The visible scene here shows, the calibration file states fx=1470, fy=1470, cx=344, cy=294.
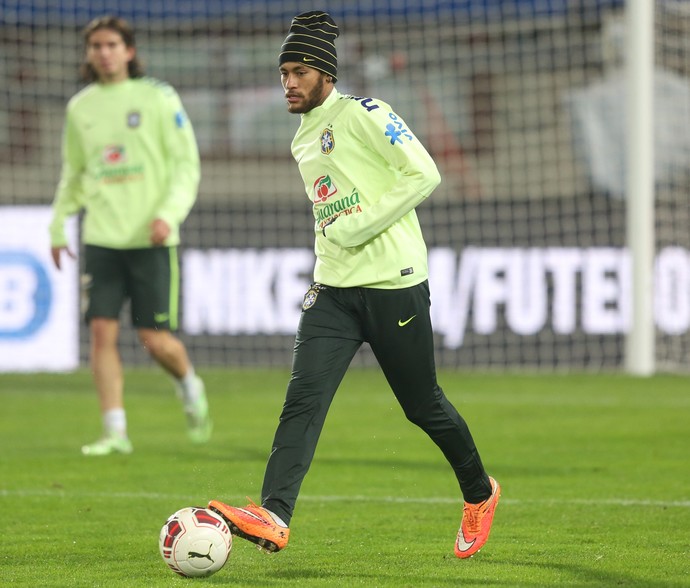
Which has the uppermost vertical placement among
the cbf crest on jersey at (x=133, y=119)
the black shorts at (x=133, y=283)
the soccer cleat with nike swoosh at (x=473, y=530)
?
A: the cbf crest on jersey at (x=133, y=119)

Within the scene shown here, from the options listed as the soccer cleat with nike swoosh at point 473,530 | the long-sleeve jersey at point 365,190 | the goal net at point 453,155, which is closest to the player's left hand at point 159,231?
the long-sleeve jersey at point 365,190

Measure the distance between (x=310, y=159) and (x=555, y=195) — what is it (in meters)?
9.43

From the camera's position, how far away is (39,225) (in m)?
14.1

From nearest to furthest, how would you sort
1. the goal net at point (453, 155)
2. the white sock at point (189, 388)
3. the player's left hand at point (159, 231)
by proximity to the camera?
the player's left hand at point (159, 231), the white sock at point (189, 388), the goal net at point (453, 155)

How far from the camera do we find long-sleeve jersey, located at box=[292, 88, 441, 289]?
16.8 ft

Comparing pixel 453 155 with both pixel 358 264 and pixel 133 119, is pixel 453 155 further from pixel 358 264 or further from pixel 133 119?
pixel 358 264

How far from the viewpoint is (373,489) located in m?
7.20

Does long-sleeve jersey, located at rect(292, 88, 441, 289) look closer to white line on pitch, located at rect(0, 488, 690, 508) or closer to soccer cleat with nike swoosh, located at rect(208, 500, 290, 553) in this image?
soccer cleat with nike swoosh, located at rect(208, 500, 290, 553)

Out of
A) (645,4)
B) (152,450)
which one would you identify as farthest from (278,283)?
(152,450)

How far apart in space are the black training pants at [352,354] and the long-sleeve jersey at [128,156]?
3.56 m

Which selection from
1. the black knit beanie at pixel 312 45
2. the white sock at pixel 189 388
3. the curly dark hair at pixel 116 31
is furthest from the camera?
the white sock at pixel 189 388

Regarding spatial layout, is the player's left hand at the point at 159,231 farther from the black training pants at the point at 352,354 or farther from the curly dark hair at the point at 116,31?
the black training pants at the point at 352,354

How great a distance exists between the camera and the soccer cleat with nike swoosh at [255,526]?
4.83m

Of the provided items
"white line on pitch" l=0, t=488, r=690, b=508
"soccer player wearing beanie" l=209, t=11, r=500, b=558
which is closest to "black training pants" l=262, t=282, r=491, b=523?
"soccer player wearing beanie" l=209, t=11, r=500, b=558
